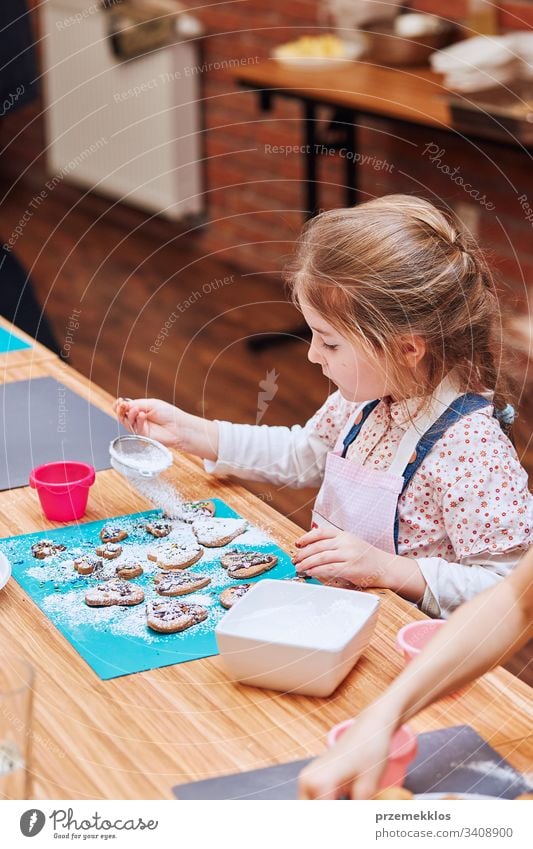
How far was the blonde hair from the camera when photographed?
1332 mm

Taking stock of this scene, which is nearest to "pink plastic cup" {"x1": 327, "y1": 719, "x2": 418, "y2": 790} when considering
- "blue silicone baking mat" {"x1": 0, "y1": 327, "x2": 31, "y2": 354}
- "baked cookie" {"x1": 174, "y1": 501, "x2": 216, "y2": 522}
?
"baked cookie" {"x1": 174, "y1": 501, "x2": 216, "y2": 522}

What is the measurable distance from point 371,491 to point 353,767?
621 millimetres

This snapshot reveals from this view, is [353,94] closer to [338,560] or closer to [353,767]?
[338,560]

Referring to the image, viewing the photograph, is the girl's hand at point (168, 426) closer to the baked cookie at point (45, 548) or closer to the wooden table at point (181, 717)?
the baked cookie at point (45, 548)

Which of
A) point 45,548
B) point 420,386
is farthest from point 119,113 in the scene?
point 45,548

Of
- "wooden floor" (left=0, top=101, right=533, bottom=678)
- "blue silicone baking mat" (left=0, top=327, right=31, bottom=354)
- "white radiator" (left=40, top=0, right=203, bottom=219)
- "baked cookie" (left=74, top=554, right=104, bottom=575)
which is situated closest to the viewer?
Result: "baked cookie" (left=74, top=554, right=104, bottom=575)

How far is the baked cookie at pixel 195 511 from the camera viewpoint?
1.35 m

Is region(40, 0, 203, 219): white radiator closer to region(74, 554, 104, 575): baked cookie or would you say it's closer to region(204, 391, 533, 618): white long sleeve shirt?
region(204, 391, 533, 618): white long sleeve shirt

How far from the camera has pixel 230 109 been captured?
178 inches

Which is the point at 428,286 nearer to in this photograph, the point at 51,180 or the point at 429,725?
the point at 429,725

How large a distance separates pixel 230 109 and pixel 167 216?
0.63m

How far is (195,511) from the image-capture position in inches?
53.7

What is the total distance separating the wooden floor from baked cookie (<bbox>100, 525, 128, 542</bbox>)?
49.7 inches

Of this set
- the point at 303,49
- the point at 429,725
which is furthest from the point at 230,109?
the point at 429,725
